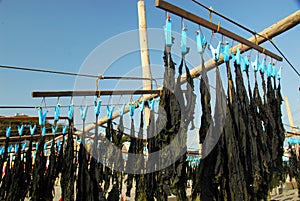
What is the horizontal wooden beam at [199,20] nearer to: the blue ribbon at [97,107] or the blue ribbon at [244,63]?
the blue ribbon at [244,63]

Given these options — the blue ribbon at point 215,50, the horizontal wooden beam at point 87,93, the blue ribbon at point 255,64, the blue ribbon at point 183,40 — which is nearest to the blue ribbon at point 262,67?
the blue ribbon at point 255,64

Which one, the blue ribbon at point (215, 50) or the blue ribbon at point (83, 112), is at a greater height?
the blue ribbon at point (215, 50)

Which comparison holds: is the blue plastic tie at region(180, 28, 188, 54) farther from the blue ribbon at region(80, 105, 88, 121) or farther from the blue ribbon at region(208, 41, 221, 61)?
the blue ribbon at region(80, 105, 88, 121)

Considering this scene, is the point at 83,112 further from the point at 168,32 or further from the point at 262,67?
the point at 262,67

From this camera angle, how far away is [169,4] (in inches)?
54.5

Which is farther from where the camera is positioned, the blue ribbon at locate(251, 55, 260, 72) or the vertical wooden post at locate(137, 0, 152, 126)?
the vertical wooden post at locate(137, 0, 152, 126)

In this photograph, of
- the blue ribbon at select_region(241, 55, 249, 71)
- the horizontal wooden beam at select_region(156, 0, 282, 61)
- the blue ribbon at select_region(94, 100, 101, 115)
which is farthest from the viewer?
the blue ribbon at select_region(94, 100, 101, 115)

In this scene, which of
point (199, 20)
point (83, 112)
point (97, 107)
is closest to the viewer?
point (199, 20)

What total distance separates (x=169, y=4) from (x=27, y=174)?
3.02 metres

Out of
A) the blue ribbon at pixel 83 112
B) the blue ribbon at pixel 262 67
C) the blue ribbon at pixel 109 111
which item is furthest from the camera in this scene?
the blue ribbon at pixel 109 111

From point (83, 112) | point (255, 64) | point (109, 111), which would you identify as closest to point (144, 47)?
point (109, 111)

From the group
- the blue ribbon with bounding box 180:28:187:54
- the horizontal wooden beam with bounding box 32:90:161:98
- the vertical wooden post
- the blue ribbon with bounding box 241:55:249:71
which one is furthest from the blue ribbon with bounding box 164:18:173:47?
the vertical wooden post

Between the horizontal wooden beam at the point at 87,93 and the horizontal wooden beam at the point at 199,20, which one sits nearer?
the horizontal wooden beam at the point at 199,20

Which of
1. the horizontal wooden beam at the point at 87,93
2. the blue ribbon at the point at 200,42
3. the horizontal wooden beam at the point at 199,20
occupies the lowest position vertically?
the horizontal wooden beam at the point at 87,93
